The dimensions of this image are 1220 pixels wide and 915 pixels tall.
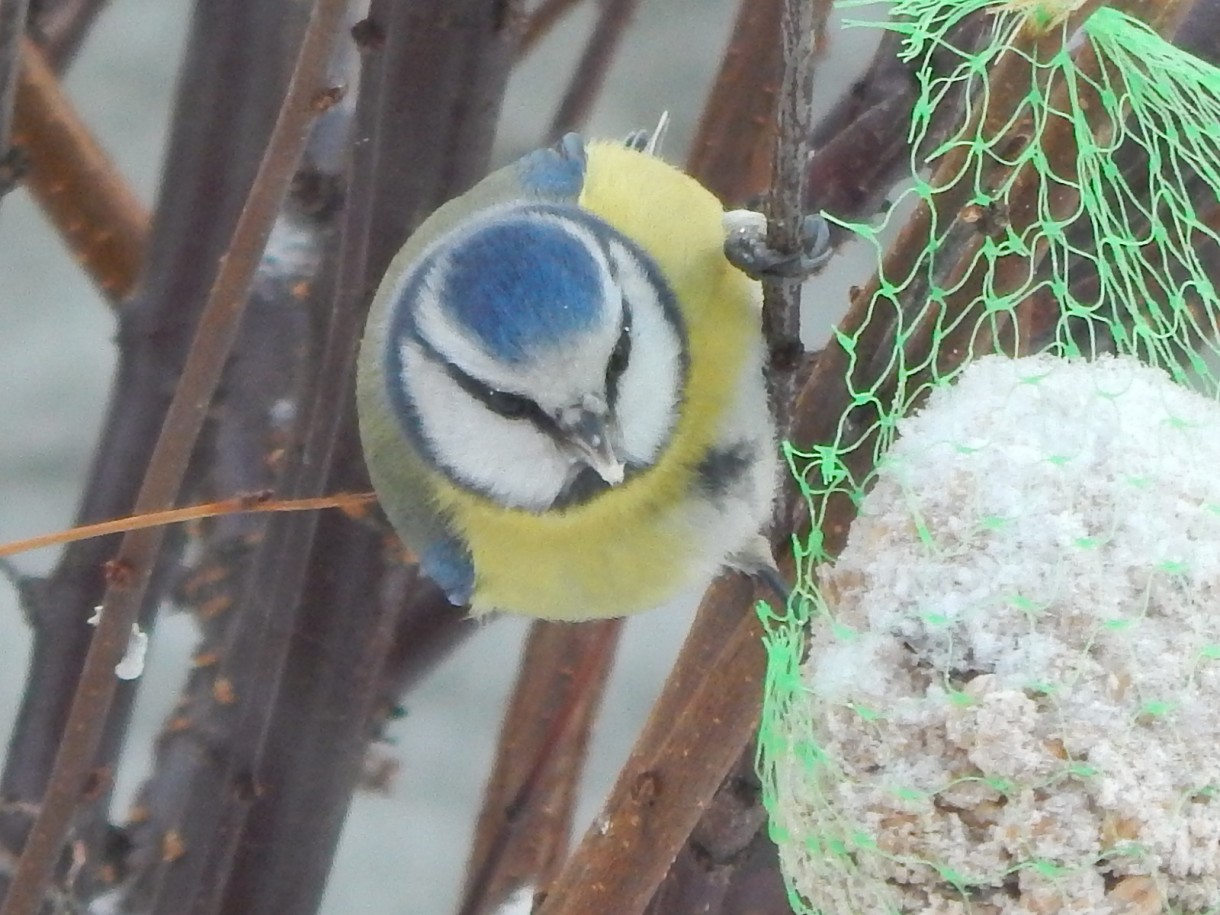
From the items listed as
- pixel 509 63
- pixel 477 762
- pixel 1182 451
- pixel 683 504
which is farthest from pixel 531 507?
pixel 477 762

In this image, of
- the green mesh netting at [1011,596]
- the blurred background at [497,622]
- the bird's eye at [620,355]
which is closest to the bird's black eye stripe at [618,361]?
the bird's eye at [620,355]

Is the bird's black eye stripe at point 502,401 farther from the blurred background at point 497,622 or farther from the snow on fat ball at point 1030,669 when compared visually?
the blurred background at point 497,622

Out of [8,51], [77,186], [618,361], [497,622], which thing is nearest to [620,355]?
[618,361]

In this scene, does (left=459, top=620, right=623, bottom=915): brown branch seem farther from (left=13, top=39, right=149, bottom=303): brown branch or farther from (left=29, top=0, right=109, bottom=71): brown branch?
(left=29, top=0, right=109, bottom=71): brown branch

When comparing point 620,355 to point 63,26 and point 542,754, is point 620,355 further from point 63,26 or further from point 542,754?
point 63,26

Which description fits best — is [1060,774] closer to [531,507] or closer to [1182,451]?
[1182,451]
